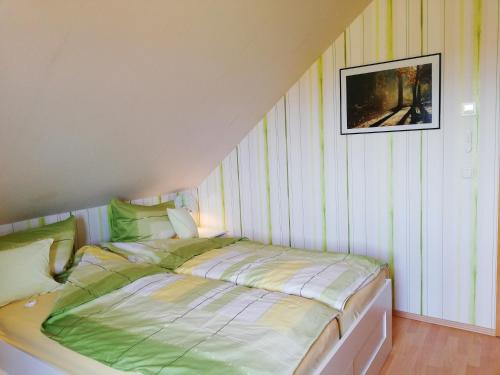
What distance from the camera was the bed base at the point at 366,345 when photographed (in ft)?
5.11

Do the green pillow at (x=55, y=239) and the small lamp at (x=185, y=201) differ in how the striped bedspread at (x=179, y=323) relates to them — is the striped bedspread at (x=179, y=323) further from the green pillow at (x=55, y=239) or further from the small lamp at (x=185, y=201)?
the small lamp at (x=185, y=201)

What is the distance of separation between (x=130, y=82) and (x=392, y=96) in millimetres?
1811

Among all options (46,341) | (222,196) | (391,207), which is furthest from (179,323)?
(222,196)

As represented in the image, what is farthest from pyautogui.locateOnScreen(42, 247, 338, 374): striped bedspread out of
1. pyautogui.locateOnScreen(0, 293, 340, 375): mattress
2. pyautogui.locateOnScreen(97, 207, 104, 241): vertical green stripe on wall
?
pyautogui.locateOnScreen(97, 207, 104, 241): vertical green stripe on wall

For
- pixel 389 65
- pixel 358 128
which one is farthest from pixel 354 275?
pixel 389 65

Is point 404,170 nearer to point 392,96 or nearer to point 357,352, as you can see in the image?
point 392,96

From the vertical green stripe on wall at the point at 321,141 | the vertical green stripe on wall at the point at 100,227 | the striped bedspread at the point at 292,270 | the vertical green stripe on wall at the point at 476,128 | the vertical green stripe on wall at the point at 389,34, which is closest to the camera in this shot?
the striped bedspread at the point at 292,270

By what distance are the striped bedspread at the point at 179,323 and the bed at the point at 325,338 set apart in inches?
1.3

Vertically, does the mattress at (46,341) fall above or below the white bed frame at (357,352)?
above

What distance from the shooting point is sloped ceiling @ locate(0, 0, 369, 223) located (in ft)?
5.02

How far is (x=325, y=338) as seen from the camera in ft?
5.11

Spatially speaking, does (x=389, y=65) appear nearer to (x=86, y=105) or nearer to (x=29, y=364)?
(x=86, y=105)

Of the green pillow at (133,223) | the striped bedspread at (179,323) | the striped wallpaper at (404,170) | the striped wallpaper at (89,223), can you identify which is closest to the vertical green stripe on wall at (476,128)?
the striped wallpaper at (404,170)

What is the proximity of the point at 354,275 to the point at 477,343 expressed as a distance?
1120 millimetres
